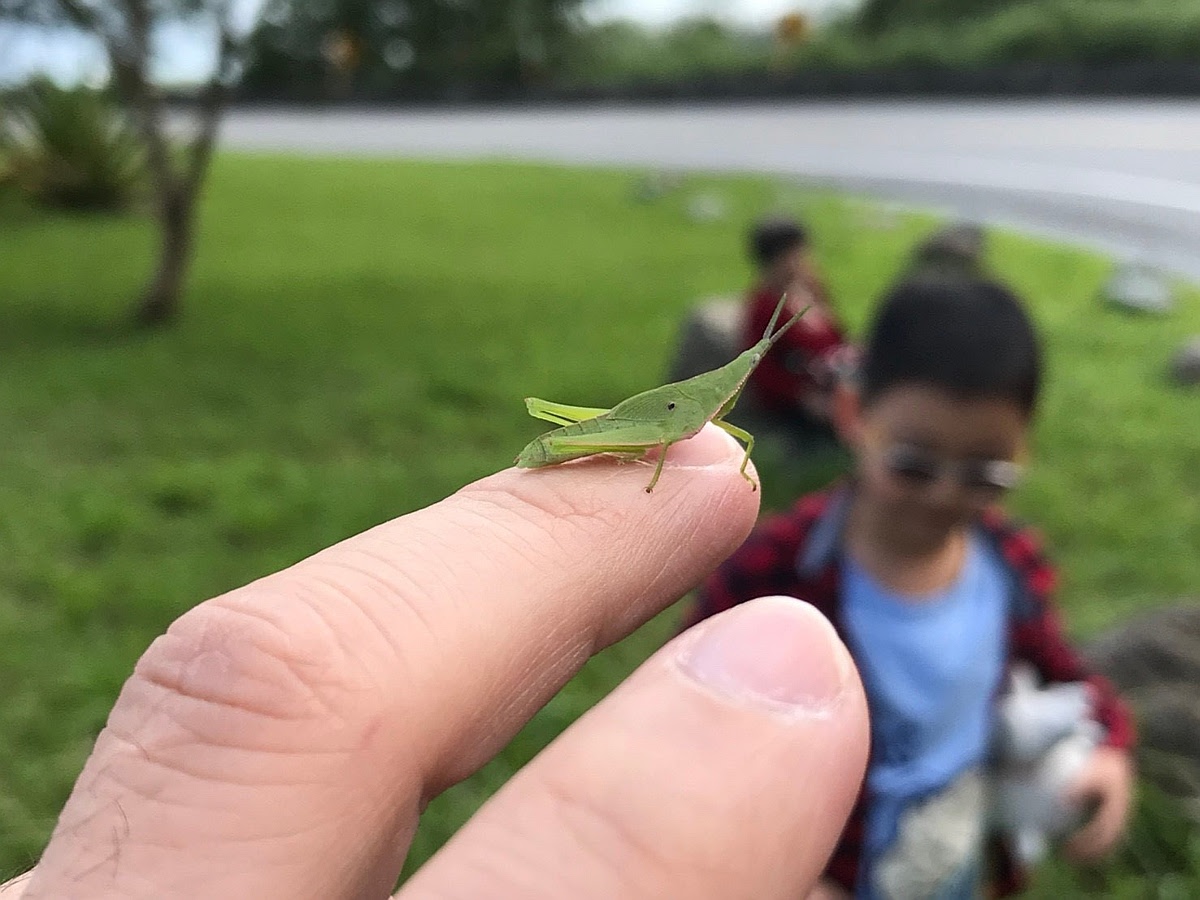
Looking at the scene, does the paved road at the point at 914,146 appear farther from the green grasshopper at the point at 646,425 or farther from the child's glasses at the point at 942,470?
the green grasshopper at the point at 646,425

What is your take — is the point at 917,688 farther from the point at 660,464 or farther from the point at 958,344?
the point at 660,464

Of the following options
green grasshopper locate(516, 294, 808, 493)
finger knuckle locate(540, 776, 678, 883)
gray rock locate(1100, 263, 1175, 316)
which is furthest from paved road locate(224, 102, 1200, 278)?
finger knuckle locate(540, 776, 678, 883)

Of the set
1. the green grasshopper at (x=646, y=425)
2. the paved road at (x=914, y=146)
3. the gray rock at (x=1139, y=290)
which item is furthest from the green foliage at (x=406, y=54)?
the green grasshopper at (x=646, y=425)

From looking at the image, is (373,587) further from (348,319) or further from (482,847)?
A: (348,319)

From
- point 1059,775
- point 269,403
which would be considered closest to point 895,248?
point 269,403

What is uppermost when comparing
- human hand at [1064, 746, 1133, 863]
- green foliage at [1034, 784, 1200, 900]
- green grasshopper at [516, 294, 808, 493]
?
green grasshopper at [516, 294, 808, 493]

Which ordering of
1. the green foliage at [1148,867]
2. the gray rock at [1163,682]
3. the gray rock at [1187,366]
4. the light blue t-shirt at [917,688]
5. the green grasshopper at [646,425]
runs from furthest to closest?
the gray rock at [1187,366] < the gray rock at [1163,682] < the green foliage at [1148,867] < the light blue t-shirt at [917,688] < the green grasshopper at [646,425]

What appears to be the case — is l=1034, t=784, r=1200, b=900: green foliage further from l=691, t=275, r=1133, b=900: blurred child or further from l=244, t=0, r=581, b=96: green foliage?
l=244, t=0, r=581, b=96: green foliage
